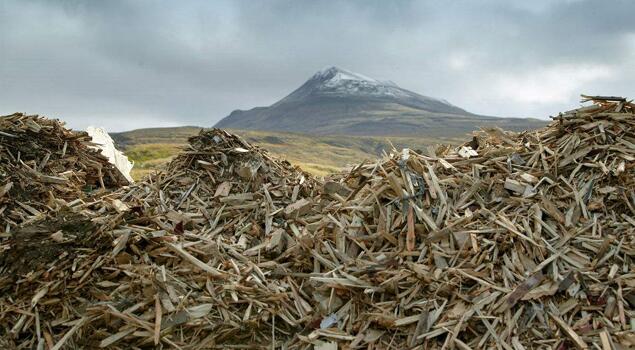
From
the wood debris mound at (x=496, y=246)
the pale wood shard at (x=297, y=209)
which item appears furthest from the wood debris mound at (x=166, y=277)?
the wood debris mound at (x=496, y=246)

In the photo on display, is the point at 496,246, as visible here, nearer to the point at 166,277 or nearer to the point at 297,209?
the point at 297,209

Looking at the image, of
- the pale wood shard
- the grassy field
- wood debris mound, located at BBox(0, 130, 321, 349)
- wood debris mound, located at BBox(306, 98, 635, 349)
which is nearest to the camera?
wood debris mound, located at BBox(306, 98, 635, 349)

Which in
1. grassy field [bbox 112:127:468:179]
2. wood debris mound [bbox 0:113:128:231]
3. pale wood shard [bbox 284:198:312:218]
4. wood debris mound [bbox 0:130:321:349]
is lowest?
grassy field [bbox 112:127:468:179]

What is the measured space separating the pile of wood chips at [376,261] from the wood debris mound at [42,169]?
25.6 inches

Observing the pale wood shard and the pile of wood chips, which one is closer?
the pile of wood chips

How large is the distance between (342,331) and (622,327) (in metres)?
2.38

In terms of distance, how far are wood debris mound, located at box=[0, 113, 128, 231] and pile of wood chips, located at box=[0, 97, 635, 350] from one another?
0.65m

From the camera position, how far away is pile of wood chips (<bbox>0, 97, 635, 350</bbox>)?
181 inches

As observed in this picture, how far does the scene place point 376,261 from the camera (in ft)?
16.6

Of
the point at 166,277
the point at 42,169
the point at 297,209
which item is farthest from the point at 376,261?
the point at 42,169

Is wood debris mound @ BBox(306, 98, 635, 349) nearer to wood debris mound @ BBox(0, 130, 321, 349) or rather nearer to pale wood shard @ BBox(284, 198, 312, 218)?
pale wood shard @ BBox(284, 198, 312, 218)

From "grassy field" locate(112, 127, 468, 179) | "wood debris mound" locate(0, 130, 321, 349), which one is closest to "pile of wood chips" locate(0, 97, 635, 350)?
"wood debris mound" locate(0, 130, 321, 349)

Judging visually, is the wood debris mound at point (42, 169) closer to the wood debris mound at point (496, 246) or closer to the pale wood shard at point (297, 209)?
the pale wood shard at point (297, 209)

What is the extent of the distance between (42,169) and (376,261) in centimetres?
494
